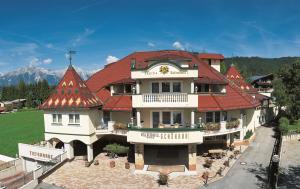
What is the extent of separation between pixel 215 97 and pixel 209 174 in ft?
27.5

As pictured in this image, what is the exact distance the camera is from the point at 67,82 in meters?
28.7

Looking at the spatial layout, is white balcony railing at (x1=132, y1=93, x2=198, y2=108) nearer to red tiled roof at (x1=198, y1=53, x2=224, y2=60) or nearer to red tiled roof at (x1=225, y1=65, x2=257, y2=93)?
red tiled roof at (x1=198, y1=53, x2=224, y2=60)

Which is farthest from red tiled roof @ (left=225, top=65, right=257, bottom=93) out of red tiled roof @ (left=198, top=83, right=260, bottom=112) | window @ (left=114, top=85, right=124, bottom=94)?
window @ (left=114, top=85, right=124, bottom=94)

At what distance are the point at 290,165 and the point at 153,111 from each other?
13.9m

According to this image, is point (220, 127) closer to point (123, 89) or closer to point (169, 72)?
point (169, 72)

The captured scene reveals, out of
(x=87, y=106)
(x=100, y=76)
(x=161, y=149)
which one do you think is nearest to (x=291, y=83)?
(x=161, y=149)

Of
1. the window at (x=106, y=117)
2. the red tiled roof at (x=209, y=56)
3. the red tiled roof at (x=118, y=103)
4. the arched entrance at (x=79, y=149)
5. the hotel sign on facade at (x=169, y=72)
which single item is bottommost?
the arched entrance at (x=79, y=149)

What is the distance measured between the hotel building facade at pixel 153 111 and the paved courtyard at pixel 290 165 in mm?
5463

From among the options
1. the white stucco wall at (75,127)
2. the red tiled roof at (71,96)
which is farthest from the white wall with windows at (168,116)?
the red tiled roof at (71,96)

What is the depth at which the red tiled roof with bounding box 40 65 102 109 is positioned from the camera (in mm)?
27250

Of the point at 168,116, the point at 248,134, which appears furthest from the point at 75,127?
the point at 248,134

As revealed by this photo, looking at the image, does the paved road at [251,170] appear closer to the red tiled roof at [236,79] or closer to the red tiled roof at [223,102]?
the red tiled roof at [223,102]

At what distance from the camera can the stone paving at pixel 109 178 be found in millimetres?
21453

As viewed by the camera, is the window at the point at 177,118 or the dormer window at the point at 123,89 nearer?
the window at the point at 177,118
